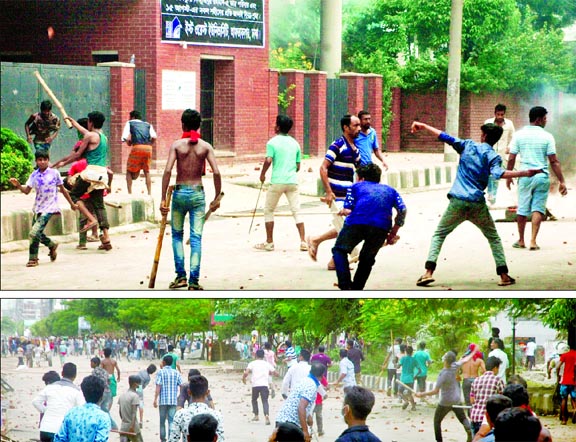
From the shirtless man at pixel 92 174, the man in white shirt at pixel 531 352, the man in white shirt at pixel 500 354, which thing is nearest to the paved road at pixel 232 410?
the man in white shirt at pixel 500 354

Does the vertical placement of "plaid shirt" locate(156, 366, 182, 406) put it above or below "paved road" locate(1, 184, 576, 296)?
below

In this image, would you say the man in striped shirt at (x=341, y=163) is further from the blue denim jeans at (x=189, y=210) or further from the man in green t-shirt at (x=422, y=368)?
the man in green t-shirt at (x=422, y=368)

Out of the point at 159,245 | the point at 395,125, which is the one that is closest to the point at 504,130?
the point at 395,125

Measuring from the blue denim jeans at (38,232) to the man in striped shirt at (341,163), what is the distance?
2.10m

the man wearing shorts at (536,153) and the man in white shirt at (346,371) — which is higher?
the man wearing shorts at (536,153)

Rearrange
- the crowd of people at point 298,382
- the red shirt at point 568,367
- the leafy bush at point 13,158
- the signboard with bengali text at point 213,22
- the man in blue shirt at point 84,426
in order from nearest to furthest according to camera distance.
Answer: the man in blue shirt at point 84,426
the crowd of people at point 298,382
the signboard with bengali text at point 213,22
the red shirt at point 568,367
the leafy bush at point 13,158

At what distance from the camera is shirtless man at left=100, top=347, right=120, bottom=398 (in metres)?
10.2

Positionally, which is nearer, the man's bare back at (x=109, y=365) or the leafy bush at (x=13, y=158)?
the man's bare back at (x=109, y=365)

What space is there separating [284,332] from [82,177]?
226cm

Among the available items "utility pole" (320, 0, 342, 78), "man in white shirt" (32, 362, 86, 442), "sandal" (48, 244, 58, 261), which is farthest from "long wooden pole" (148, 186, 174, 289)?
"utility pole" (320, 0, 342, 78)

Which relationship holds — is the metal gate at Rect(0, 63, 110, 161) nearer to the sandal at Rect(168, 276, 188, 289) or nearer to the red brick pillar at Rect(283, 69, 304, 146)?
the red brick pillar at Rect(283, 69, 304, 146)

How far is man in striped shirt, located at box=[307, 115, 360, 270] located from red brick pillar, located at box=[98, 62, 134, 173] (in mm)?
3240

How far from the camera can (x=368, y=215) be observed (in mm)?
8148

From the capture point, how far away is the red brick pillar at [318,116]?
12.0 m
